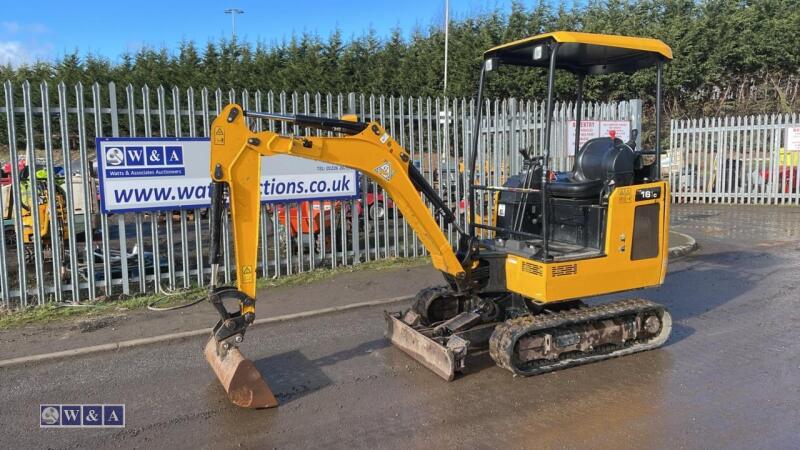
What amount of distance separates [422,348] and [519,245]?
132cm

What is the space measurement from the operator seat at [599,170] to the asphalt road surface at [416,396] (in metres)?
1.59

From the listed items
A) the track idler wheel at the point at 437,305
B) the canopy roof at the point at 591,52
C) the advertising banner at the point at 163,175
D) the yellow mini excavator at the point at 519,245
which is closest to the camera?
the yellow mini excavator at the point at 519,245

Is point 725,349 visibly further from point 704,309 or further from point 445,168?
point 445,168

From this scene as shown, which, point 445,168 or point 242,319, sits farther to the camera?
point 445,168

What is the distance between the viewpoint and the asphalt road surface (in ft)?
13.5

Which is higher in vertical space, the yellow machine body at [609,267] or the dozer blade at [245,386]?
the yellow machine body at [609,267]

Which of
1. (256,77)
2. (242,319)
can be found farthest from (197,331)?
(256,77)

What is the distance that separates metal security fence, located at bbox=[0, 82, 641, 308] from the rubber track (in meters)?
3.14

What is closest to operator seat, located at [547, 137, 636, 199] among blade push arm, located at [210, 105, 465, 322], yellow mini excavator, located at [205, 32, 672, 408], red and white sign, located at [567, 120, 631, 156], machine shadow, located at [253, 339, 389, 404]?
yellow mini excavator, located at [205, 32, 672, 408]

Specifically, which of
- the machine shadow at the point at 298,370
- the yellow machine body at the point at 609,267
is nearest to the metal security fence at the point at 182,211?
the machine shadow at the point at 298,370

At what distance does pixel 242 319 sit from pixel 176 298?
3.56 m

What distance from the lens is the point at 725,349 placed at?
226 inches

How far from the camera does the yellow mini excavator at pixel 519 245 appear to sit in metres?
4.56
